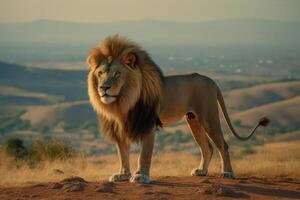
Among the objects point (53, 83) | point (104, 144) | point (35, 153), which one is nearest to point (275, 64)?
point (53, 83)


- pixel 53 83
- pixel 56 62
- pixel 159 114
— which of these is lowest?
pixel 159 114

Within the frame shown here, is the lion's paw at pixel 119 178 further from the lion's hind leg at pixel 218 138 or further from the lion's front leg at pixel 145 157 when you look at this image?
the lion's hind leg at pixel 218 138

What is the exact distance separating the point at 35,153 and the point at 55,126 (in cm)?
6495

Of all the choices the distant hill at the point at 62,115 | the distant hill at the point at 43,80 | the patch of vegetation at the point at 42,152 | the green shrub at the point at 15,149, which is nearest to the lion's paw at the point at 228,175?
the patch of vegetation at the point at 42,152

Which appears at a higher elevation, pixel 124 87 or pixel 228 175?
pixel 124 87

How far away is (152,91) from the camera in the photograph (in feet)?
27.6

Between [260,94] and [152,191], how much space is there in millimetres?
83054

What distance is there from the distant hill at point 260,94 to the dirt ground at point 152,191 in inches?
2830

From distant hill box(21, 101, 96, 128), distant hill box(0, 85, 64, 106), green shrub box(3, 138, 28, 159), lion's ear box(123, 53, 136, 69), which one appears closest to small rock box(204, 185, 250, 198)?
lion's ear box(123, 53, 136, 69)

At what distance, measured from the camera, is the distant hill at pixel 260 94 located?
82188 millimetres

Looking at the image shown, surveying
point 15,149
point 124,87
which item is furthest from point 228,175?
point 15,149

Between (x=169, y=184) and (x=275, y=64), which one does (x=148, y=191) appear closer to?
(x=169, y=184)

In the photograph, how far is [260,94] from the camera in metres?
89.2

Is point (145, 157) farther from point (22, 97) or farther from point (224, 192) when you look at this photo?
point (22, 97)
